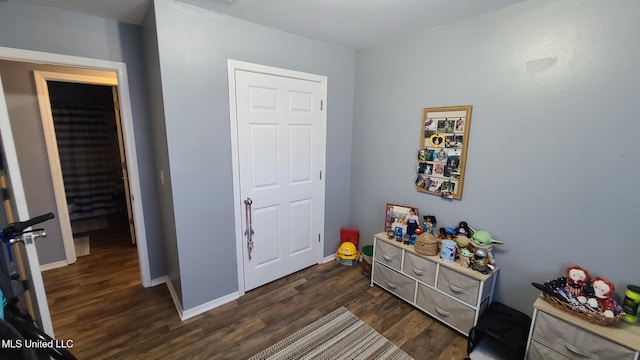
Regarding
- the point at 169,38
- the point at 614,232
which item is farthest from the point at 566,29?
the point at 169,38

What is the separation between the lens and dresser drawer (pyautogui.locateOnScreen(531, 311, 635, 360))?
1.31 meters

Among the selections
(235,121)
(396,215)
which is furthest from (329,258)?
(235,121)

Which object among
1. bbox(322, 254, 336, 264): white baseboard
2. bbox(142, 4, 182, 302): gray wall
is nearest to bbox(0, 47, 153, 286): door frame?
bbox(142, 4, 182, 302): gray wall

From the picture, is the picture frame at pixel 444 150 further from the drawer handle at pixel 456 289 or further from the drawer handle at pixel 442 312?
the drawer handle at pixel 442 312

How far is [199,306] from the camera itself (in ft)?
6.99

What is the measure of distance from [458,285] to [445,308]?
0.25m

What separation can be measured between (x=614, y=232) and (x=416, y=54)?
1.84 meters

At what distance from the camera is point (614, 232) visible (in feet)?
4.83

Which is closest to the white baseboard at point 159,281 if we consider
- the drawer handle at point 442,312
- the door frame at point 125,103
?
the door frame at point 125,103

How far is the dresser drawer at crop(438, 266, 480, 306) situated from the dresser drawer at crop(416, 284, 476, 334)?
0.06 metres

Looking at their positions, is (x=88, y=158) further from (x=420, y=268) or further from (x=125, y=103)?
(x=420, y=268)

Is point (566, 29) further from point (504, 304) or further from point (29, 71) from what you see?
point (29, 71)

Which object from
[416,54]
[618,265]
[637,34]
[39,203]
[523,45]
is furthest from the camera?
[39,203]

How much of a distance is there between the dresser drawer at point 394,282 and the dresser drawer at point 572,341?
840mm
